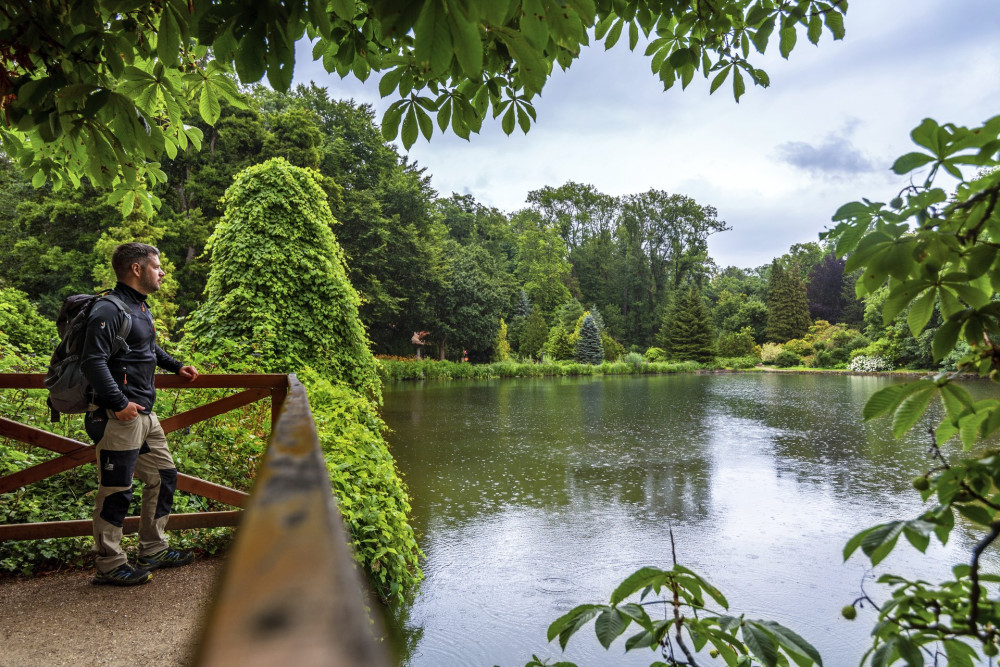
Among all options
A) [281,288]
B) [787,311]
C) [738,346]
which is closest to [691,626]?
[281,288]

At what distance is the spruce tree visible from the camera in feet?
107

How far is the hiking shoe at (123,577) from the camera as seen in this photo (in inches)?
105

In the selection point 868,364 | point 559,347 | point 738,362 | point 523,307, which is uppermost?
point 523,307

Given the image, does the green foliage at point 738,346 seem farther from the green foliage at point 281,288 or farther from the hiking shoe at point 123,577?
the hiking shoe at point 123,577

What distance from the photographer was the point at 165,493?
279 centimetres

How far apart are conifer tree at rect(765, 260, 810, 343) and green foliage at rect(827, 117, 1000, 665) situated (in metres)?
41.4

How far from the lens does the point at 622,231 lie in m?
47.8

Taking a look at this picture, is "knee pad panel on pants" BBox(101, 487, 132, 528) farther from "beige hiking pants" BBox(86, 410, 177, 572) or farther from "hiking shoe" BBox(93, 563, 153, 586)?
"hiking shoe" BBox(93, 563, 153, 586)

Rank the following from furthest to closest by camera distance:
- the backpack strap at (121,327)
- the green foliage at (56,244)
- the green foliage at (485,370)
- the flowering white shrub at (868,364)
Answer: the flowering white shrub at (868,364) < the green foliage at (485,370) < the green foliage at (56,244) < the backpack strap at (121,327)

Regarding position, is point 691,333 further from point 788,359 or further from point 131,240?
point 131,240

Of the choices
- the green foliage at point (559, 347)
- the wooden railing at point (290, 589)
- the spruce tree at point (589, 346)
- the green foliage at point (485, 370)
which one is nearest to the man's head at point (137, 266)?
the wooden railing at point (290, 589)

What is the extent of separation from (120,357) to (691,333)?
36.3 metres

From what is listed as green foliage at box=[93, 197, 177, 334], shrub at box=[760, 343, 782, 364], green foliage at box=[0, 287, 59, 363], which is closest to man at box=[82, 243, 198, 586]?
green foliage at box=[0, 287, 59, 363]

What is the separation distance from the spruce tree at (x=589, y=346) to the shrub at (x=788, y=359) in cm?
1117
